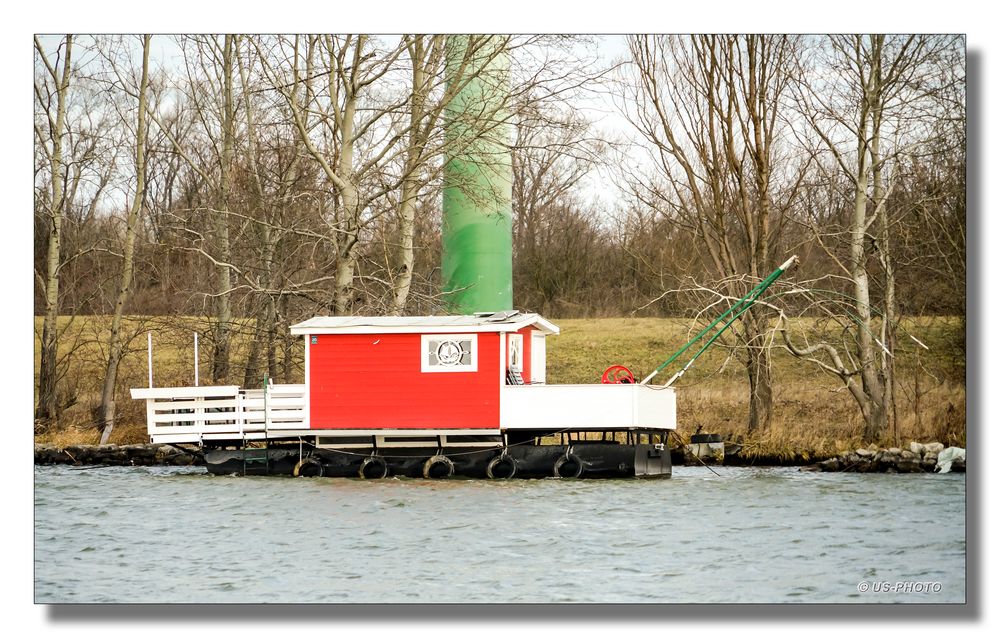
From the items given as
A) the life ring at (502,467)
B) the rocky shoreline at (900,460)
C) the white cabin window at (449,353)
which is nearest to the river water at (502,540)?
the life ring at (502,467)

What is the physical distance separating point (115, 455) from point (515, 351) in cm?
622

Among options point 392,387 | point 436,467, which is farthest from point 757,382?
point 392,387

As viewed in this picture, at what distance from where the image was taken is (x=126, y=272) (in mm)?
21469

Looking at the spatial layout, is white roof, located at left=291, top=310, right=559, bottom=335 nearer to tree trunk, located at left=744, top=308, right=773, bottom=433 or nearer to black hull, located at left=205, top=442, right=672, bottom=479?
black hull, located at left=205, top=442, right=672, bottom=479

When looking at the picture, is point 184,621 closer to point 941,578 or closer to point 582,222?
point 941,578

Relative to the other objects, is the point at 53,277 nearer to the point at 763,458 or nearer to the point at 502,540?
Answer: the point at 502,540

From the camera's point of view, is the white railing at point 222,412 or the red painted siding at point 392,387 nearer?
the red painted siding at point 392,387

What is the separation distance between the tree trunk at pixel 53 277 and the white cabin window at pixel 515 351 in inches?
233

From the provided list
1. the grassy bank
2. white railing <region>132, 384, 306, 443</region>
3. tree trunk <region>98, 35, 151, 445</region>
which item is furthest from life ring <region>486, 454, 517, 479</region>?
tree trunk <region>98, 35, 151, 445</region>

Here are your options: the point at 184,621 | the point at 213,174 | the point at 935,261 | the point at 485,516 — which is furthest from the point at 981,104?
the point at 213,174

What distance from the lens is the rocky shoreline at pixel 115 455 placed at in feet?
63.7

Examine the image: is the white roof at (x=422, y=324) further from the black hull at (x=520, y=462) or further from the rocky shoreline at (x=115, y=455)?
the rocky shoreline at (x=115, y=455)

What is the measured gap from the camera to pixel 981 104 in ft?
38.9

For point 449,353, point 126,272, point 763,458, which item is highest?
point 126,272
